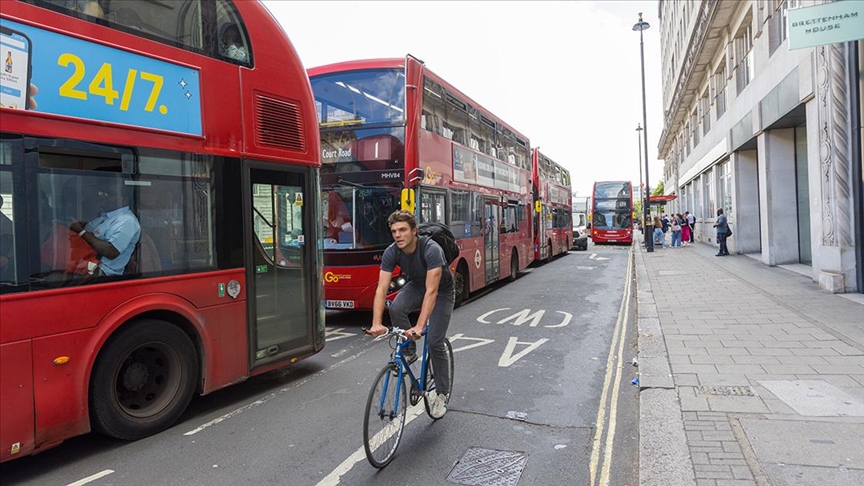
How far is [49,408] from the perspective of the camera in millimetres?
3775

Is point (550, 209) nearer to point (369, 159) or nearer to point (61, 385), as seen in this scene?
point (369, 159)

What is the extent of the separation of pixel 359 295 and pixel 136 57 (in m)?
5.15

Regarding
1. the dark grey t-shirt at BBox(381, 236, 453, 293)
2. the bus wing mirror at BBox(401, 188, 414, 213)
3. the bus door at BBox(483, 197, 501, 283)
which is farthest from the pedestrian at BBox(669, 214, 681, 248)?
the dark grey t-shirt at BBox(381, 236, 453, 293)

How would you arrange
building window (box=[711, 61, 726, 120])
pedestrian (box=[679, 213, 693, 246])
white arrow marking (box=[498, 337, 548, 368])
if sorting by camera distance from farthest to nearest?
1. pedestrian (box=[679, 213, 693, 246])
2. building window (box=[711, 61, 726, 120])
3. white arrow marking (box=[498, 337, 548, 368])

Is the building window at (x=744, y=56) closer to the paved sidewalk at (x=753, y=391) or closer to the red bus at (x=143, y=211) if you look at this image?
the paved sidewalk at (x=753, y=391)

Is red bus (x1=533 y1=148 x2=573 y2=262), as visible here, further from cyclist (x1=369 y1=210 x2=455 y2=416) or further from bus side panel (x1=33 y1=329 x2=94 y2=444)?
bus side panel (x1=33 y1=329 x2=94 y2=444)

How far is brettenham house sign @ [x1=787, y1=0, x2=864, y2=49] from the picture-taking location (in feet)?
26.5

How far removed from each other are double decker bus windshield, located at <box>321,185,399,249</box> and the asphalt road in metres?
1.91

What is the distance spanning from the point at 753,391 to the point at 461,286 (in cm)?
666

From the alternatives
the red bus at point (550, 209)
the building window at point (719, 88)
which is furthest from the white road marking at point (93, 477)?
the building window at point (719, 88)

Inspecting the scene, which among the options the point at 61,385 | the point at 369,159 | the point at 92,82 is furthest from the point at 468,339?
the point at 92,82

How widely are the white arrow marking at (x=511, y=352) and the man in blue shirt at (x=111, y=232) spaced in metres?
4.20

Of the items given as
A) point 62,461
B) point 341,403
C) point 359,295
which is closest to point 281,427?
point 341,403

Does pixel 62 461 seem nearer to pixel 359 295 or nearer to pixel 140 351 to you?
pixel 140 351
